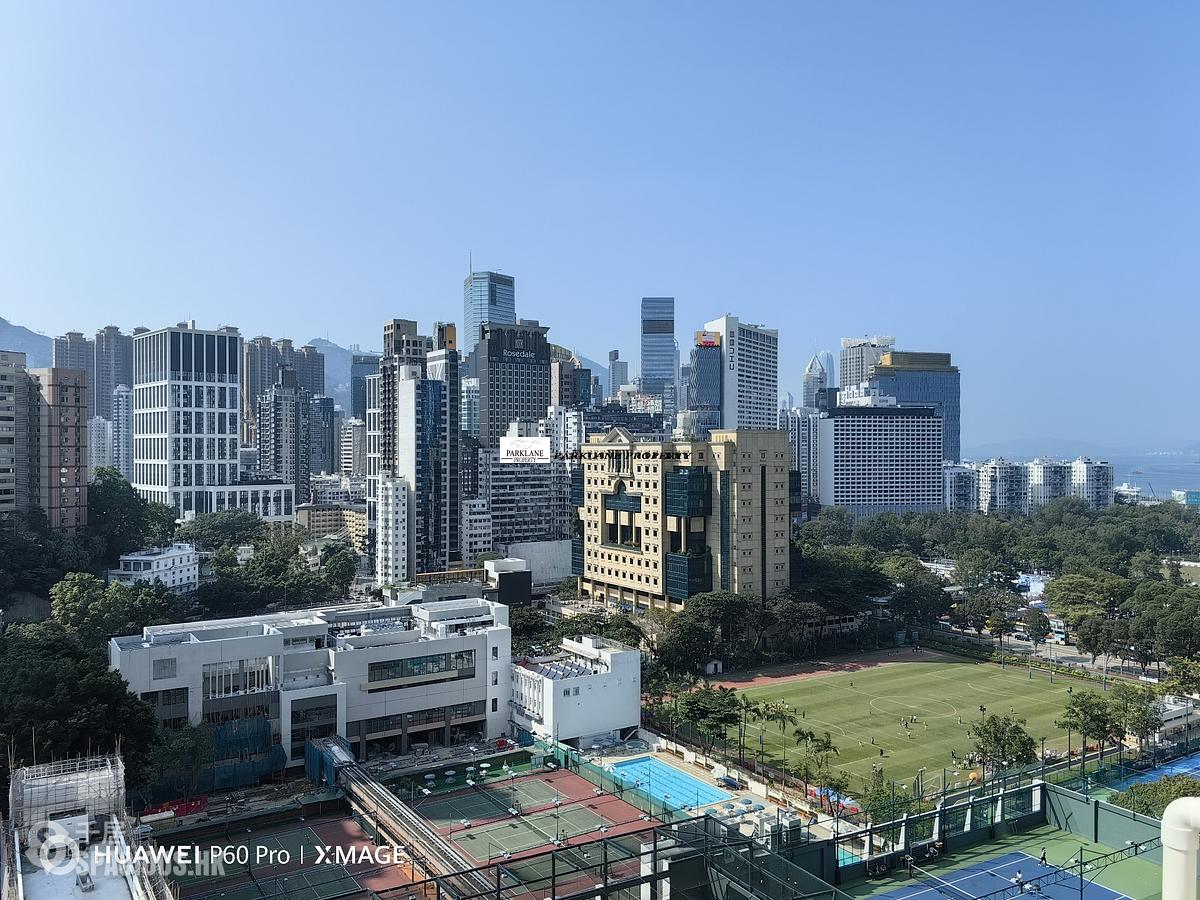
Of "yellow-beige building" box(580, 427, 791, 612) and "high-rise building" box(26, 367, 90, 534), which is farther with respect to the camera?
"high-rise building" box(26, 367, 90, 534)

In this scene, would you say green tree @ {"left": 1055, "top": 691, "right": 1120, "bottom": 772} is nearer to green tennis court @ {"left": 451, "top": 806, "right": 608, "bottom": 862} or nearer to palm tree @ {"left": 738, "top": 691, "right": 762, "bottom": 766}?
palm tree @ {"left": 738, "top": 691, "right": 762, "bottom": 766}

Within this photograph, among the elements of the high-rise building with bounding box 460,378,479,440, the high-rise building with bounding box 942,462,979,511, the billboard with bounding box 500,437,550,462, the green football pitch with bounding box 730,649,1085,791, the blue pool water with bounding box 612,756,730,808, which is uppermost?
the high-rise building with bounding box 460,378,479,440

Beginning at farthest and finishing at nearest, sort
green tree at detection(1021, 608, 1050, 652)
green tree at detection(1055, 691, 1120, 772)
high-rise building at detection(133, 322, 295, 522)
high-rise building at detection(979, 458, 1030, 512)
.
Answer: high-rise building at detection(979, 458, 1030, 512)
high-rise building at detection(133, 322, 295, 522)
green tree at detection(1021, 608, 1050, 652)
green tree at detection(1055, 691, 1120, 772)

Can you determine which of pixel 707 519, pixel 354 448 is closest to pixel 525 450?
pixel 707 519

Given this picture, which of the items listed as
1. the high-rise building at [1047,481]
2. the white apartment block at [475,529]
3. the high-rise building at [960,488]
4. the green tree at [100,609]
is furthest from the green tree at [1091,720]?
the high-rise building at [1047,481]

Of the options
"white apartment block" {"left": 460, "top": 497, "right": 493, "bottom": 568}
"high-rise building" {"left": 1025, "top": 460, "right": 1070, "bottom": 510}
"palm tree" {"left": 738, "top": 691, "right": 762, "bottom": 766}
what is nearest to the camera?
"palm tree" {"left": 738, "top": 691, "right": 762, "bottom": 766}

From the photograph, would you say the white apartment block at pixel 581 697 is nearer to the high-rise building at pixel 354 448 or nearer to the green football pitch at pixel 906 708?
the green football pitch at pixel 906 708

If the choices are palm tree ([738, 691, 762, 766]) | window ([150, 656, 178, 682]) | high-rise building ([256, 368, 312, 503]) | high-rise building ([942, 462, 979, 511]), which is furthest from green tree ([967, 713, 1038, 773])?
high-rise building ([942, 462, 979, 511])
